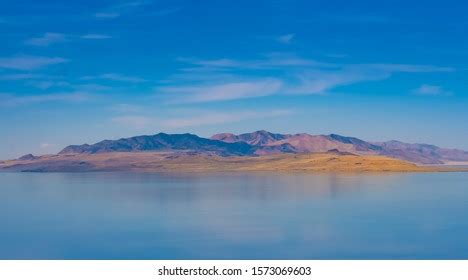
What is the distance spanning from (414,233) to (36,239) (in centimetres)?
2705

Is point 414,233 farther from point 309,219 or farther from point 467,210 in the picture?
point 467,210

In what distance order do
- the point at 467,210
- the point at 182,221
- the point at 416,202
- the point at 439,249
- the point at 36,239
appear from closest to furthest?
1. the point at 439,249
2. the point at 36,239
3. the point at 182,221
4. the point at 467,210
5. the point at 416,202

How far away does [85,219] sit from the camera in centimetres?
5588

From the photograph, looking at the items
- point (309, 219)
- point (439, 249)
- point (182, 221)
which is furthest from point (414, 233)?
point (182, 221)

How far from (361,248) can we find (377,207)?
29.6m

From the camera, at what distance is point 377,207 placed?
67000mm

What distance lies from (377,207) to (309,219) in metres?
15.6

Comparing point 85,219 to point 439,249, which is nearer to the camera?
point 439,249
